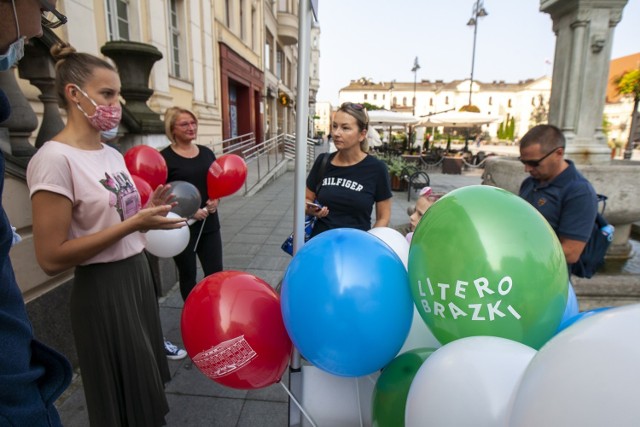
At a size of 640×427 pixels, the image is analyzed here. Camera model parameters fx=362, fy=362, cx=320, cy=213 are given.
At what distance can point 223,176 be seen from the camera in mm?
2965

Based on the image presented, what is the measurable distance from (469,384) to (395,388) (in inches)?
16.2

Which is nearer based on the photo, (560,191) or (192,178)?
(560,191)

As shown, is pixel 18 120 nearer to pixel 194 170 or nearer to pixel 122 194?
pixel 194 170

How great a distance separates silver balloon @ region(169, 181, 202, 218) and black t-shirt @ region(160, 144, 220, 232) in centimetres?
20

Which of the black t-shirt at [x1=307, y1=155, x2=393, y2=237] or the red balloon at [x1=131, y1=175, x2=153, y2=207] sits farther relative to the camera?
the black t-shirt at [x1=307, y1=155, x2=393, y2=237]

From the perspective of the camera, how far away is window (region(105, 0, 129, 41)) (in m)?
6.50

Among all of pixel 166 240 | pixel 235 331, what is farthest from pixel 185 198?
pixel 235 331

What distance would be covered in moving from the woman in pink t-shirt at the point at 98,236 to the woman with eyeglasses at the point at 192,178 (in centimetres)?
104

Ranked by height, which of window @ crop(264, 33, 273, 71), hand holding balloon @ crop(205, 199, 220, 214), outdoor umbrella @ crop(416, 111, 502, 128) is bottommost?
hand holding balloon @ crop(205, 199, 220, 214)

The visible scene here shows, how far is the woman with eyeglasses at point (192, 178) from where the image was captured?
9.11ft

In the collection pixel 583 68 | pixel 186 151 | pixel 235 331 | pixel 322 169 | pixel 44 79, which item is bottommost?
pixel 235 331

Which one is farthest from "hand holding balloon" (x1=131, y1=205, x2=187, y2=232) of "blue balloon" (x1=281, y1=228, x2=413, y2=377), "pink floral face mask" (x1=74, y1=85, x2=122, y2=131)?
"blue balloon" (x1=281, y1=228, x2=413, y2=377)

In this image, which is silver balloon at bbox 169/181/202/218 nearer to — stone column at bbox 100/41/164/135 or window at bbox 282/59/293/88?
stone column at bbox 100/41/164/135

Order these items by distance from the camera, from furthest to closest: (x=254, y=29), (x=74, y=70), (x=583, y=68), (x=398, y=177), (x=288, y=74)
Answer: (x=288, y=74) → (x=254, y=29) → (x=398, y=177) → (x=583, y=68) → (x=74, y=70)
